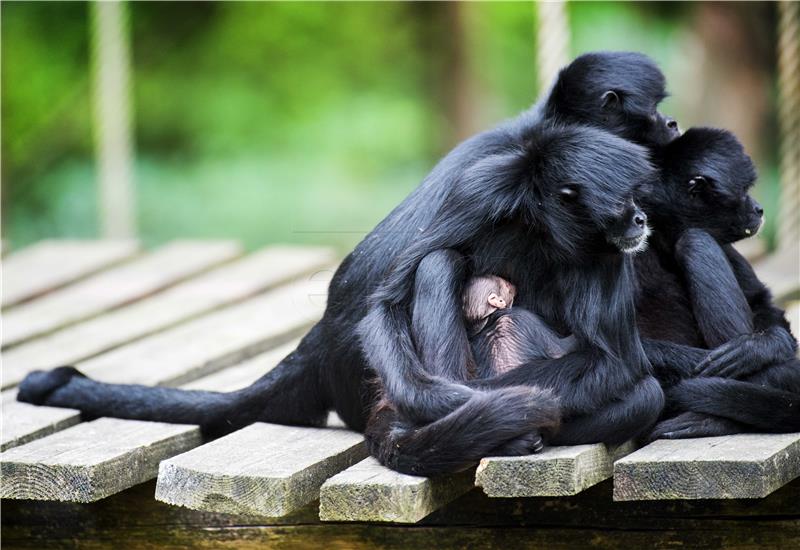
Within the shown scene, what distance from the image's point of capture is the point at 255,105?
14070mm

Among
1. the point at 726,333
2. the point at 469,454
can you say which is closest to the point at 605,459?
the point at 469,454

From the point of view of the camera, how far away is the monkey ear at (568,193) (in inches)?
128

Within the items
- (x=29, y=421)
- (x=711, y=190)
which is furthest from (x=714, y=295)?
(x=29, y=421)

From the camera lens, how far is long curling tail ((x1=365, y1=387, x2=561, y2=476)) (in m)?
2.92

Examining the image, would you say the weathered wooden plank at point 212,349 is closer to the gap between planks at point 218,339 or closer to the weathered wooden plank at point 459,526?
the gap between planks at point 218,339

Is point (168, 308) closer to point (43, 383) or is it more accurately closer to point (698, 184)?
point (43, 383)

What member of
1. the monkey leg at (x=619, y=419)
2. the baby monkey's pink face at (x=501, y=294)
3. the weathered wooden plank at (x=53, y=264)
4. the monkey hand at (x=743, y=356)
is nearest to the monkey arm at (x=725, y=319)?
the monkey hand at (x=743, y=356)

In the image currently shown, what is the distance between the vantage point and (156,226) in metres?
13.4

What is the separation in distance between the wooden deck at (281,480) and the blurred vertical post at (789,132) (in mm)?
1379

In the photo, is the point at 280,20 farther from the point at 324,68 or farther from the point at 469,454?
the point at 469,454

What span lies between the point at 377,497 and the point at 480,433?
0.30m

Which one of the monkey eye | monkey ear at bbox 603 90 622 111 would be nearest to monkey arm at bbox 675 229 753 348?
the monkey eye

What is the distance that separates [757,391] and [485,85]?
10.5 m

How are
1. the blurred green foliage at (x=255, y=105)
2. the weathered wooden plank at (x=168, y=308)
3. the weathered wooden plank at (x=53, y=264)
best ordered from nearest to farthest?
the weathered wooden plank at (x=168, y=308) → the weathered wooden plank at (x=53, y=264) → the blurred green foliage at (x=255, y=105)
